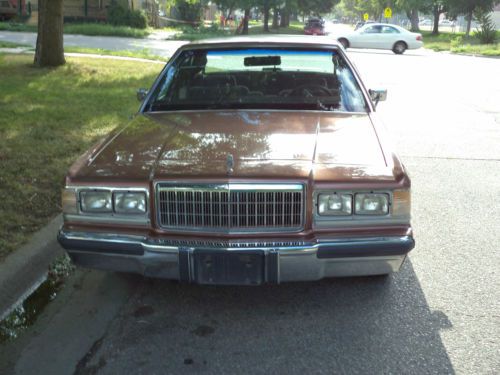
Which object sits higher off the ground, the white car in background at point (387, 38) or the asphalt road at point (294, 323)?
the white car in background at point (387, 38)

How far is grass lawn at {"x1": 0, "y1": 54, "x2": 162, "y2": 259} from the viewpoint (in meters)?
4.81

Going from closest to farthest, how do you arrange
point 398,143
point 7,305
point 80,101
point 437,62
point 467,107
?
point 7,305
point 398,143
point 80,101
point 467,107
point 437,62

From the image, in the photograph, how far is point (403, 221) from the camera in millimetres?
3252

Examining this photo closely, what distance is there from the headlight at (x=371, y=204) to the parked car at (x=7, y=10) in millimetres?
38155

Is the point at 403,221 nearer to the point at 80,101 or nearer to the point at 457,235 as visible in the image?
the point at 457,235

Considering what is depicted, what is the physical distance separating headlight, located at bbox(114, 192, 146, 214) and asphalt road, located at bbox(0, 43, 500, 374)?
26.5 inches

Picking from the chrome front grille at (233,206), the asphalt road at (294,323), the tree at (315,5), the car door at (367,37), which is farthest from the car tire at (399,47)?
the chrome front grille at (233,206)

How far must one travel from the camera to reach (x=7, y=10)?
36531 millimetres

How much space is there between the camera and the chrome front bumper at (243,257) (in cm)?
310

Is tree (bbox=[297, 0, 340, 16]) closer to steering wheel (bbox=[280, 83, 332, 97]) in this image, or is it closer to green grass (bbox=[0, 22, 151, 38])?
green grass (bbox=[0, 22, 151, 38])

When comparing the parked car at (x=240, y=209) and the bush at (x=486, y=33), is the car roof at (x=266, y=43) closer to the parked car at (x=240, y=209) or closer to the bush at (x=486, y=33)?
the parked car at (x=240, y=209)

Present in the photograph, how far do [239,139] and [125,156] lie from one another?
72 centimetres

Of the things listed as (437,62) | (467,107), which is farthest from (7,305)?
(437,62)

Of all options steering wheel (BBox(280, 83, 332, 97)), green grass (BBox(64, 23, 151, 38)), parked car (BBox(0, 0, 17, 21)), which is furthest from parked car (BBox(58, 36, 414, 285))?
parked car (BBox(0, 0, 17, 21))
